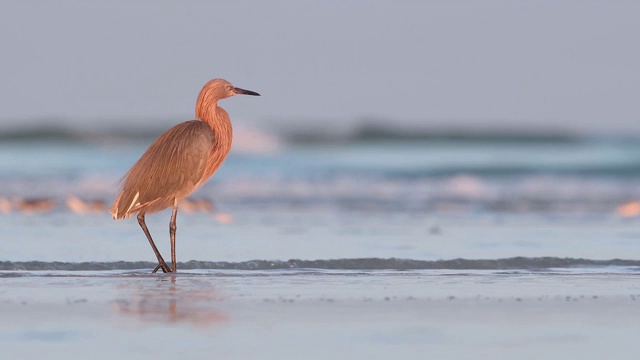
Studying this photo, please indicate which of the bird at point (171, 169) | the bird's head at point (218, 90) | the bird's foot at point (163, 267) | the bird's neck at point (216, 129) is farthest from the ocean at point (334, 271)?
the bird's head at point (218, 90)

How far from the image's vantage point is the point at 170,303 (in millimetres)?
7105

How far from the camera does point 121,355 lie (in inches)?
216

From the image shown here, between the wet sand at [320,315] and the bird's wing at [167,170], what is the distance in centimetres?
90

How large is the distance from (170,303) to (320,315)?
2.87ft

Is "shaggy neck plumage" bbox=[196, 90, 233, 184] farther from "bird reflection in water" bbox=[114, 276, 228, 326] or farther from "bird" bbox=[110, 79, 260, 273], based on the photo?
"bird reflection in water" bbox=[114, 276, 228, 326]

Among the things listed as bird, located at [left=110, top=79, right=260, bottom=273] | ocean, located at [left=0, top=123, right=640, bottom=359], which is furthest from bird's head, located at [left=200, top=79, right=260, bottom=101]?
ocean, located at [left=0, top=123, right=640, bottom=359]

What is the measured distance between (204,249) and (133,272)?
61.6 inches

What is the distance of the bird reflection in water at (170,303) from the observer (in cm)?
649

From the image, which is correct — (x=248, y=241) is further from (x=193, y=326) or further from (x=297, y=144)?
(x=297, y=144)

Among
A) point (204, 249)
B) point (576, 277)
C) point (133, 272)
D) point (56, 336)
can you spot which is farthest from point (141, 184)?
point (56, 336)

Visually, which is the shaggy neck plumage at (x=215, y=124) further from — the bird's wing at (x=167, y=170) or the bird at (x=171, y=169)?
the bird's wing at (x=167, y=170)

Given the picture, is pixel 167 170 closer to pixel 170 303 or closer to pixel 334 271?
pixel 334 271

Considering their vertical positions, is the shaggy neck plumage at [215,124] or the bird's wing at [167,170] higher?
the shaggy neck plumage at [215,124]

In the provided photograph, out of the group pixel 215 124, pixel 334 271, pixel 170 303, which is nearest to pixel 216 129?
pixel 215 124
